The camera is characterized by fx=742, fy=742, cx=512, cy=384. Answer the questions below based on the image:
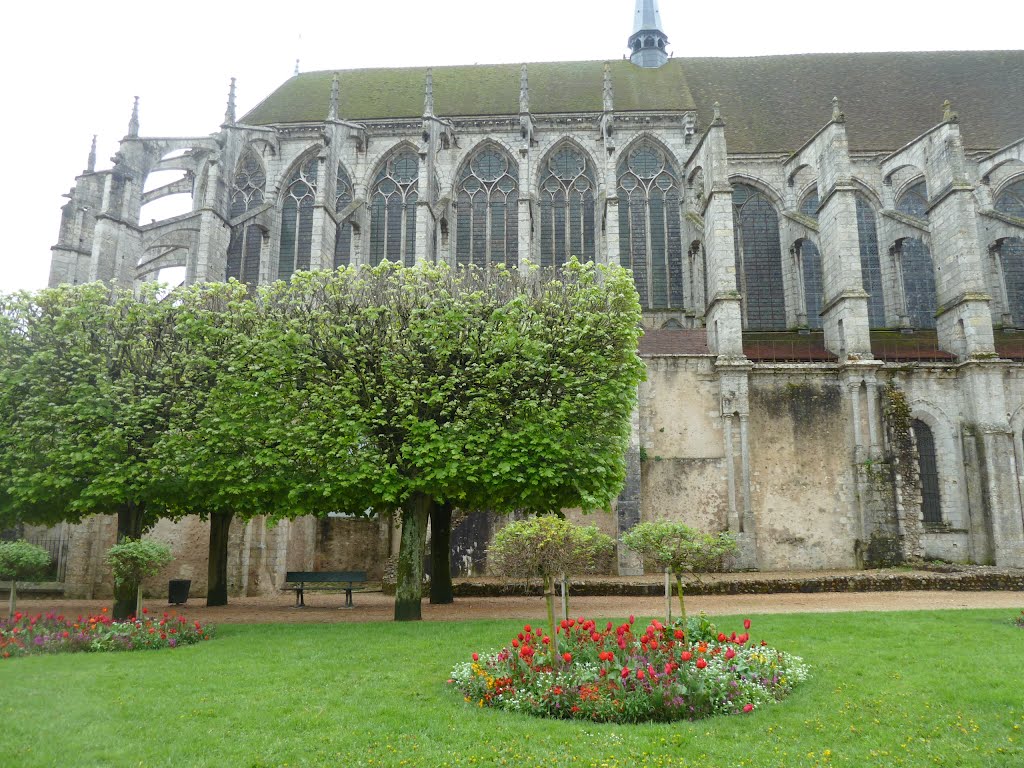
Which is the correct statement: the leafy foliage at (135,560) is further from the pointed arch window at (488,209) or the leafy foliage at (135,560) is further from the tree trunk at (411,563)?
the pointed arch window at (488,209)

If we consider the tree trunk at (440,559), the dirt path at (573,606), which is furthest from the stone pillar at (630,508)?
the tree trunk at (440,559)

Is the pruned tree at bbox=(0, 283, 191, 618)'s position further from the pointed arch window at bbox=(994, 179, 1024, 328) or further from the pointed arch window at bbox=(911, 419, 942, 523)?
the pointed arch window at bbox=(994, 179, 1024, 328)

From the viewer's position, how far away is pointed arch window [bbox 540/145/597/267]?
93.6ft

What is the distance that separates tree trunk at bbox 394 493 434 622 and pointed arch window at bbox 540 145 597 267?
50.8 ft

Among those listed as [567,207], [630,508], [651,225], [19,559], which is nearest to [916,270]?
[651,225]

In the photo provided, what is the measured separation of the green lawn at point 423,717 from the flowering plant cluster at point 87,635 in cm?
54

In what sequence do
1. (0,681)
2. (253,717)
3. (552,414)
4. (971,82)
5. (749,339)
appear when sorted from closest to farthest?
(253,717) < (0,681) < (552,414) < (749,339) < (971,82)

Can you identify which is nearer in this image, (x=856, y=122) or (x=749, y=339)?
(x=749, y=339)

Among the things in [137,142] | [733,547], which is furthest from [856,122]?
[137,142]

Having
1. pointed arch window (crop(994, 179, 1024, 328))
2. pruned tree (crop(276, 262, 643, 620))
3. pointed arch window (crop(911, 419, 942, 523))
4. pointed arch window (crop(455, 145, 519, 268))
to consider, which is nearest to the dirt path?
pruned tree (crop(276, 262, 643, 620))

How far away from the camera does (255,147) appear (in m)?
29.7

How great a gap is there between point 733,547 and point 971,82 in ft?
101

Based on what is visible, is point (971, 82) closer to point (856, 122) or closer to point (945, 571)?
point (856, 122)

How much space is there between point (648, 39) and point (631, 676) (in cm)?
3951
